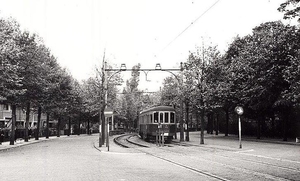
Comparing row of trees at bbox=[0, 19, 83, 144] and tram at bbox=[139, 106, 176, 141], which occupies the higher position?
row of trees at bbox=[0, 19, 83, 144]

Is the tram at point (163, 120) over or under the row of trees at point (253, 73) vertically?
under

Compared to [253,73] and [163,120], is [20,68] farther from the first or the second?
[253,73]

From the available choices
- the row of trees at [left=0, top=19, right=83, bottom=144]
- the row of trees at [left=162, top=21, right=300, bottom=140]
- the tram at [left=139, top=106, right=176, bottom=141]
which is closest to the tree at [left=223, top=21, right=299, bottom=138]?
the row of trees at [left=162, top=21, right=300, bottom=140]

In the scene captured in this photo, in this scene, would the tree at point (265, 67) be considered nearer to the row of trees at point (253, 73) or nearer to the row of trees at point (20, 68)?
the row of trees at point (253, 73)

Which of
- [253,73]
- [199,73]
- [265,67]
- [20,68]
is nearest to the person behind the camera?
[20,68]

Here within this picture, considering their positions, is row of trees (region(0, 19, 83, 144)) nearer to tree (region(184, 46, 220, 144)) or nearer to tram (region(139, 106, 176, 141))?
tram (region(139, 106, 176, 141))

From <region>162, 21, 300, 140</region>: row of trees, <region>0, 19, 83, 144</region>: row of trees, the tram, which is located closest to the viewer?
<region>0, 19, 83, 144</region>: row of trees

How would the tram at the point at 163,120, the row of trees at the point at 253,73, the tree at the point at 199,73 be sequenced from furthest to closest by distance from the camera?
1. the tram at the point at 163,120
2. the tree at the point at 199,73
3. the row of trees at the point at 253,73

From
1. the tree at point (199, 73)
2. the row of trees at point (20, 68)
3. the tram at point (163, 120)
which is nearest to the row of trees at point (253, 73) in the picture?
the tree at point (199, 73)

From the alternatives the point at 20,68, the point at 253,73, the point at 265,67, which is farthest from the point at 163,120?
the point at 20,68

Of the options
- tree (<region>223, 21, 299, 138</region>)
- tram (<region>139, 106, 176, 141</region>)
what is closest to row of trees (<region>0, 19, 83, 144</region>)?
tram (<region>139, 106, 176, 141</region>)

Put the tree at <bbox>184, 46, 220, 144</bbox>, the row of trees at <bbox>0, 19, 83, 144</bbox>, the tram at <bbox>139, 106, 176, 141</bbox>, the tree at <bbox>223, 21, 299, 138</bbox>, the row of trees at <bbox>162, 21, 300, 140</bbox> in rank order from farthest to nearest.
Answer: the tram at <bbox>139, 106, 176, 141</bbox> < the tree at <bbox>184, 46, 220, 144</bbox> < the row of trees at <bbox>162, 21, 300, 140</bbox> < the tree at <bbox>223, 21, 299, 138</bbox> < the row of trees at <bbox>0, 19, 83, 144</bbox>

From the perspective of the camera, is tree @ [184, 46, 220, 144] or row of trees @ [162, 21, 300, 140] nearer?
row of trees @ [162, 21, 300, 140]

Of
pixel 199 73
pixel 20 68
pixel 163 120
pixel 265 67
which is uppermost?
pixel 265 67
